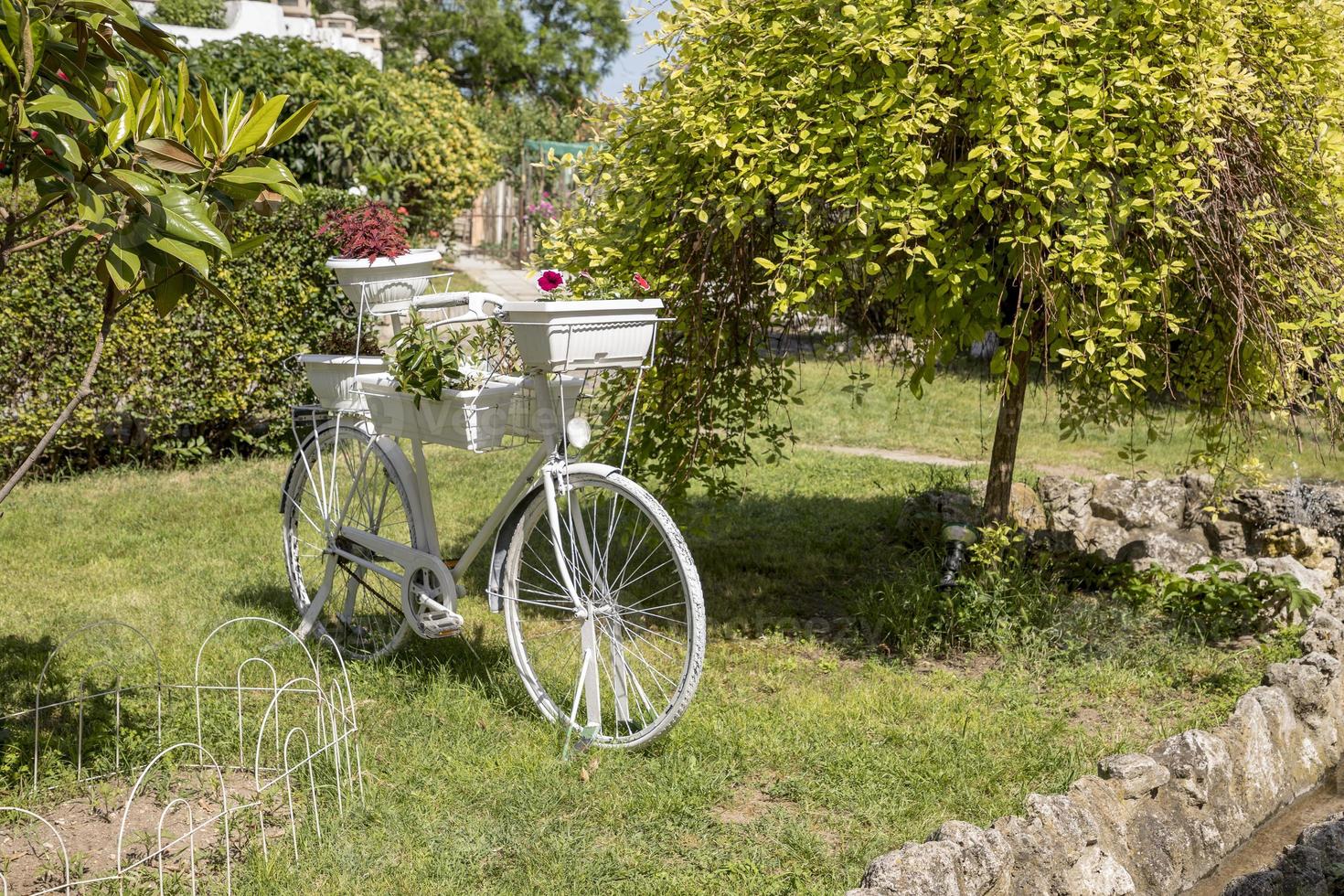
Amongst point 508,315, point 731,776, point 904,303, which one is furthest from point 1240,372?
point 508,315

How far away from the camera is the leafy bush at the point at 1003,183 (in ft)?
14.1

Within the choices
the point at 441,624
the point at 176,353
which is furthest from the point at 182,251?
the point at 176,353

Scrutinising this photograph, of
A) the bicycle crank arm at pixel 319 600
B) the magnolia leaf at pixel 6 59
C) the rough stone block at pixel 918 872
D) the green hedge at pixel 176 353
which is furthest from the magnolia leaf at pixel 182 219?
the green hedge at pixel 176 353

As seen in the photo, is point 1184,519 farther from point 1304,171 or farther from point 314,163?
point 314,163

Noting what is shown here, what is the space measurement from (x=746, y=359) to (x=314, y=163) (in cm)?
769

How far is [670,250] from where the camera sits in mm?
4871

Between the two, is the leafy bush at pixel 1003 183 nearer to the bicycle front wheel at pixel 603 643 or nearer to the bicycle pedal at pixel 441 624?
the bicycle front wheel at pixel 603 643

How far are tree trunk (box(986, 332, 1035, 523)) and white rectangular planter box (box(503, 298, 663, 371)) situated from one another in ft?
7.03

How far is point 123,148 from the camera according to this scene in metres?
2.94

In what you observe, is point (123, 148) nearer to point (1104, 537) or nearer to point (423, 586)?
point (423, 586)

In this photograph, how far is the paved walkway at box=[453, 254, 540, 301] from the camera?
15.4 metres

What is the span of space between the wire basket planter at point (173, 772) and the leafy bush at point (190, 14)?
73.3 ft

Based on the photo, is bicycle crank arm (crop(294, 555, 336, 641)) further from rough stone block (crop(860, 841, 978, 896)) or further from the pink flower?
rough stone block (crop(860, 841, 978, 896))

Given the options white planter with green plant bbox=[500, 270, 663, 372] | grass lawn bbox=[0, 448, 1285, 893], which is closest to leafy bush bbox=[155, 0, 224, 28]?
grass lawn bbox=[0, 448, 1285, 893]
